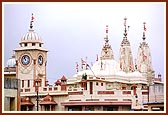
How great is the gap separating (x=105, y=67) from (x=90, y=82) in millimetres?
6270

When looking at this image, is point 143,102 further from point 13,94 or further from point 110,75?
point 13,94

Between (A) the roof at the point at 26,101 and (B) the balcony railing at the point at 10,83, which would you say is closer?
(B) the balcony railing at the point at 10,83

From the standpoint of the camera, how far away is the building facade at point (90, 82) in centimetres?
3150

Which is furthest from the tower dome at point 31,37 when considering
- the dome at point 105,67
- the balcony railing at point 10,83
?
the balcony railing at point 10,83

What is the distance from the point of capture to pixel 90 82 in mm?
33500

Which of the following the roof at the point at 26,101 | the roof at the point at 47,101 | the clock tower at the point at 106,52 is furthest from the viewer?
the clock tower at the point at 106,52

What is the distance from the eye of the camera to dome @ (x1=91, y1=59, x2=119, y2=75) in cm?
3875

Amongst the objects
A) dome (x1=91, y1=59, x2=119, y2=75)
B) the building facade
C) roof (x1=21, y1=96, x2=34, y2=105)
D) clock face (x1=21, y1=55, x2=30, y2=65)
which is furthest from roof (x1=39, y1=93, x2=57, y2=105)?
dome (x1=91, y1=59, x2=119, y2=75)

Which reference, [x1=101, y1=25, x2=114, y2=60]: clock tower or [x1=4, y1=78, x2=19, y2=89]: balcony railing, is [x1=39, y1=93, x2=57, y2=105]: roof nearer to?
[x1=101, y1=25, x2=114, y2=60]: clock tower

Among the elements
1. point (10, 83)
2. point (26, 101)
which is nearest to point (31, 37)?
point (26, 101)

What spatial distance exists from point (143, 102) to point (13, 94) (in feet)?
37.2

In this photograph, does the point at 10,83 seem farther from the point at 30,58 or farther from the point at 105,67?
the point at 105,67

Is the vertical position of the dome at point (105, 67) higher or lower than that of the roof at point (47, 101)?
higher

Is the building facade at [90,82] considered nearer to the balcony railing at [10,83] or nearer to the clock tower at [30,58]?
the clock tower at [30,58]
